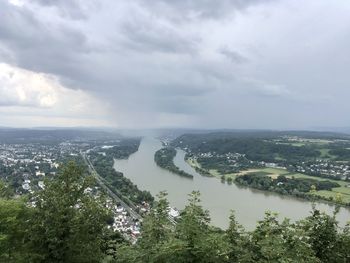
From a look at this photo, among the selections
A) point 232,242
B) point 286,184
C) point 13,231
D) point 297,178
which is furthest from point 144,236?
point 297,178

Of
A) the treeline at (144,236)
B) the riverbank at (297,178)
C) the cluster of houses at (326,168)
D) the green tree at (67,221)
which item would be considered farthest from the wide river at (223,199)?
the green tree at (67,221)

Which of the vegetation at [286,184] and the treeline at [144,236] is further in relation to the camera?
the vegetation at [286,184]

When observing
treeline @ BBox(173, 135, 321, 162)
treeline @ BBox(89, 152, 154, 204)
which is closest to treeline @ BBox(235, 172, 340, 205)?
treeline @ BBox(89, 152, 154, 204)

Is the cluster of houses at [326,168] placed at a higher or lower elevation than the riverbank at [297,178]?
higher

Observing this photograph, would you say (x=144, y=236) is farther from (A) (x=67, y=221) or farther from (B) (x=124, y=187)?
(B) (x=124, y=187)

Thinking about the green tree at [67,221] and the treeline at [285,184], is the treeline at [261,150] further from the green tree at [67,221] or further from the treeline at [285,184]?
the green tree at [67,221]

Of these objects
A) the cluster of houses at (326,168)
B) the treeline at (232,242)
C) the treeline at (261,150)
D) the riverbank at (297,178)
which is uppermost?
the treeline at (232,242)
